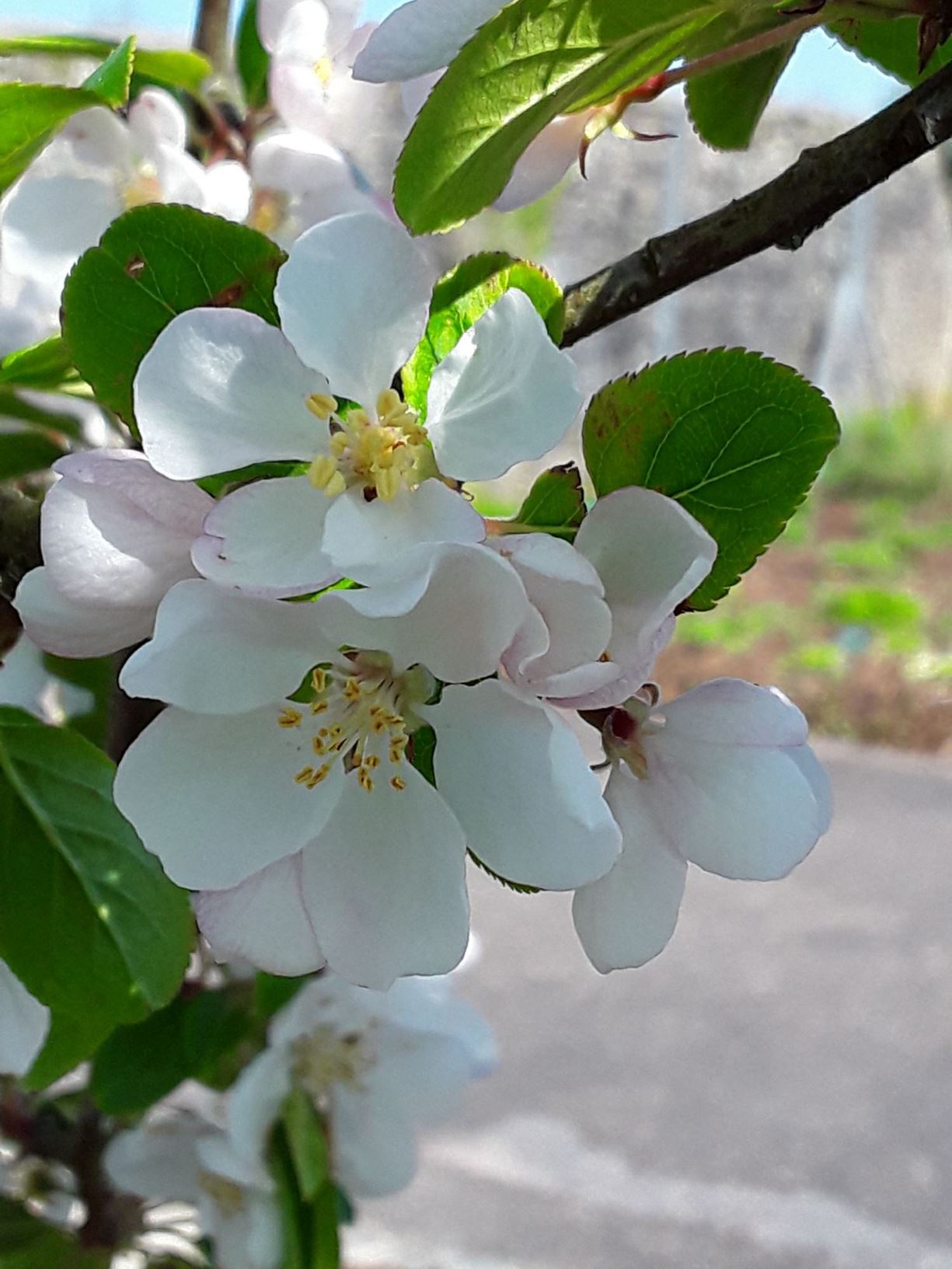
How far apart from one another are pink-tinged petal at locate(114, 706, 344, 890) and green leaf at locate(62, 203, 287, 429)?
3.0 inches

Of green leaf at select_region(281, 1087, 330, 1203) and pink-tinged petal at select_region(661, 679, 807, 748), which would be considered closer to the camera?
pink-tinged petal at select_region(661, 679, 807, 748)

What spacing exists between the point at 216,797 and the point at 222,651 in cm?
3

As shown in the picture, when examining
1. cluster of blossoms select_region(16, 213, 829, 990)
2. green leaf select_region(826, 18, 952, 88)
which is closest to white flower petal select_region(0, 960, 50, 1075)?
cluster of blossoms select_region(16, 213, 829, 990)

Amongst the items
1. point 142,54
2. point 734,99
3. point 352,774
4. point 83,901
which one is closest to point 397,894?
point 352,774

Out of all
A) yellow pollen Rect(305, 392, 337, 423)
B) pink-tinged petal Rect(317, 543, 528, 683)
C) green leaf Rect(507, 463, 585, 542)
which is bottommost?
pink-tinged petal Rect(317, 543, 528, 683)

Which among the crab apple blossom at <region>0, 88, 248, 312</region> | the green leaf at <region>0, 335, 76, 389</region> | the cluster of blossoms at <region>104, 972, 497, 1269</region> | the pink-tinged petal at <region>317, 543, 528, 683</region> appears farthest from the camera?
the cluster of blossoms at <region>104, 972, 497, 1269</region>

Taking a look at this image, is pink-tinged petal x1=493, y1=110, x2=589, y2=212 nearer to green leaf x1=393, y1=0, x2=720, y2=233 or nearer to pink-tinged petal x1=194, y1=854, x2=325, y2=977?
green leaf x1=393, y1=0, x2=720, y2=233

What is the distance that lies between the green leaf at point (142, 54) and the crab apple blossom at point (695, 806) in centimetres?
25

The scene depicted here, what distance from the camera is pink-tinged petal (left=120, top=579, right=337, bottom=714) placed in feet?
0.75

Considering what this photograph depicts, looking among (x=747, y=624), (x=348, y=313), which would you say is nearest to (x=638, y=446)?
(x=348, y=313)

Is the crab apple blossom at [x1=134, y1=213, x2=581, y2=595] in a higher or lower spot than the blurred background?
higher

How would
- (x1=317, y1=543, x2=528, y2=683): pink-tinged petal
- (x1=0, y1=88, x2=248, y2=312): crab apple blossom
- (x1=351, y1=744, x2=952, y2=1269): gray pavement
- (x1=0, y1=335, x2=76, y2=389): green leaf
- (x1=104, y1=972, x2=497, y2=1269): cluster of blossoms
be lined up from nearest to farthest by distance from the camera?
(x1=317, y1=543, x2=528, y2=683): pink-tinged petal → (x1=0, y1=335, x2=76, y2=389): green leaf → (x1=0, y1=88, x2=248, y2=312): crab apple blossom → (x1=104, y1=972, x2=497, y2=1269): cluster of blossoms → (x1=351, y1=744, x2=952, y2=1269): gray pavement

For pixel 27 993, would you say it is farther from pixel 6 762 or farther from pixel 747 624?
pixel 747 624

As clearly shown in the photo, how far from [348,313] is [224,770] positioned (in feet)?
0.30
